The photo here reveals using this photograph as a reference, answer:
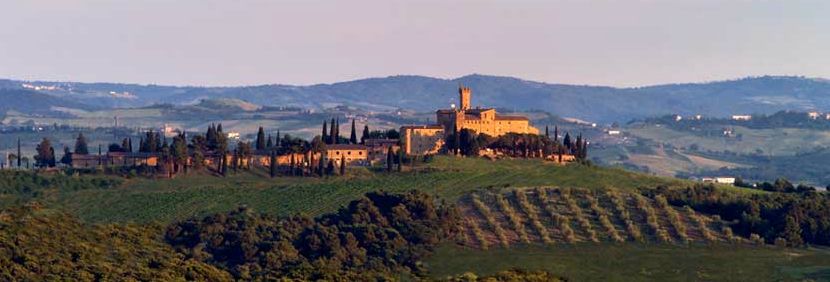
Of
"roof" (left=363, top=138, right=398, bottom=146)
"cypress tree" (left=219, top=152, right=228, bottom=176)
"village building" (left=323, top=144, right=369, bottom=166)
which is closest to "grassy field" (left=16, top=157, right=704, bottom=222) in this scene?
"cypress tree" (left=219, top=152, right=228, bottom=176)

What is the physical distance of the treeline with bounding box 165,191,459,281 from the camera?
11406cm

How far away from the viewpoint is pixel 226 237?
403 ft

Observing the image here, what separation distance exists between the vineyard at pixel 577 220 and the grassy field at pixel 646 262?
2.93m

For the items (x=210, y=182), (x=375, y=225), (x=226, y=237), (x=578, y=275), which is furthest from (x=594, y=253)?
(x=210, y=182)

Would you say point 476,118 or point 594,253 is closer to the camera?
point 594,253

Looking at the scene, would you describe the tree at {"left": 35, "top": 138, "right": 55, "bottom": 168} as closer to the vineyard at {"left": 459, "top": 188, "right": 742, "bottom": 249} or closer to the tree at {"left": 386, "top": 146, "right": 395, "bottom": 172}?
the tree at {"left": 386, "top": 146, "right": 395, "bottom": 172}

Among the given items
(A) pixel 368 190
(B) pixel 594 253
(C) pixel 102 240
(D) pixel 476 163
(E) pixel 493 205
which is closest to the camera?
(C) pixel 102 240

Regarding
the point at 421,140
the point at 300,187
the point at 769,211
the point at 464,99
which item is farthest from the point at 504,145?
the point at 769,211

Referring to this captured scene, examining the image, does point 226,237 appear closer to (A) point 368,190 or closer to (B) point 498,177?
(A) point 368,190

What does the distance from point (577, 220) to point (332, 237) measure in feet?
78.5

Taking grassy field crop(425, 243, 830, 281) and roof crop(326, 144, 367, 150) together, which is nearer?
grassy field crop(425, 243, 830, 281)

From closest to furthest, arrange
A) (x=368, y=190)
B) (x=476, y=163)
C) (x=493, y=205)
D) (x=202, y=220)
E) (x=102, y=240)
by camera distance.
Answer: (x=102, y=240), (x=202, y=220), (x=493, y=205), (x=368, y=190), (x=476, y=163)

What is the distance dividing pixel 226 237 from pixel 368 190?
92.1ft

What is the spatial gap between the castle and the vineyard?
31.0 meters
